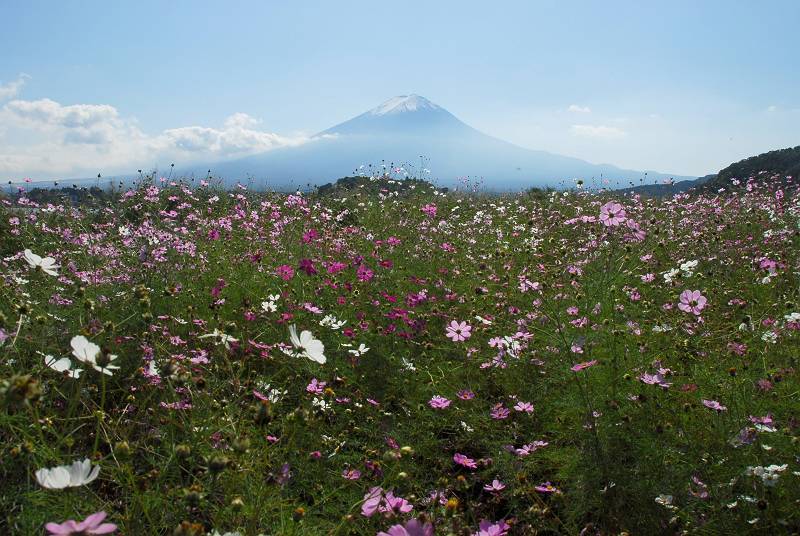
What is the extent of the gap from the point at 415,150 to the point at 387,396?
14531 cm

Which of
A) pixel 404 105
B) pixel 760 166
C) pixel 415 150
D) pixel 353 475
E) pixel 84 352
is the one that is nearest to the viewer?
pixel 84 352

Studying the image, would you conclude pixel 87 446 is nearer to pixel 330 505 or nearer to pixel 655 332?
pixel 330 505

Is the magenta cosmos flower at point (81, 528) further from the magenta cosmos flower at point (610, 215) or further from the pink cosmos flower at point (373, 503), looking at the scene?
the magenta cosmos flower at point (610, 215)

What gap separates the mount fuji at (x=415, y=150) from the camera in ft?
447

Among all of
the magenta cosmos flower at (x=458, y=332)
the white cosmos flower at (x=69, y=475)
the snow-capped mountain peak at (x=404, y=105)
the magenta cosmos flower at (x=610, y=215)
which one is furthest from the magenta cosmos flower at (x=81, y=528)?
the snow-capped mountain peak at (x=404, y=105)

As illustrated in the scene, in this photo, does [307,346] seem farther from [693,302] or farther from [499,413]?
[693,302]

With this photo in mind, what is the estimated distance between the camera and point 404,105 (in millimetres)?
181875

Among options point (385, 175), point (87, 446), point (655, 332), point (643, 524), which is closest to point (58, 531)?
point (87, 446)

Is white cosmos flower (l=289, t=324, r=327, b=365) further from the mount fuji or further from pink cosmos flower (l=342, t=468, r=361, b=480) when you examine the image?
the mount fuji

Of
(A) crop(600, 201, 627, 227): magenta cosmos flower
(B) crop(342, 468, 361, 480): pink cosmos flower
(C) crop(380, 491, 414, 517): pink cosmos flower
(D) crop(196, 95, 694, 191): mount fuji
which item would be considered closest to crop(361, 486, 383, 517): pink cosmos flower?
(C) crop(380, 491, 414, 517): pink cosmos flower

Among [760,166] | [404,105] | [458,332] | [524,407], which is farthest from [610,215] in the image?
[404,105]

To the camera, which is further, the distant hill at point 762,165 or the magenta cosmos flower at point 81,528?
the distant hill at point 762,165

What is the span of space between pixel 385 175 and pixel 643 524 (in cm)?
700

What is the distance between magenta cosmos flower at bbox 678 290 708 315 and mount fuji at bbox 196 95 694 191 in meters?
122
